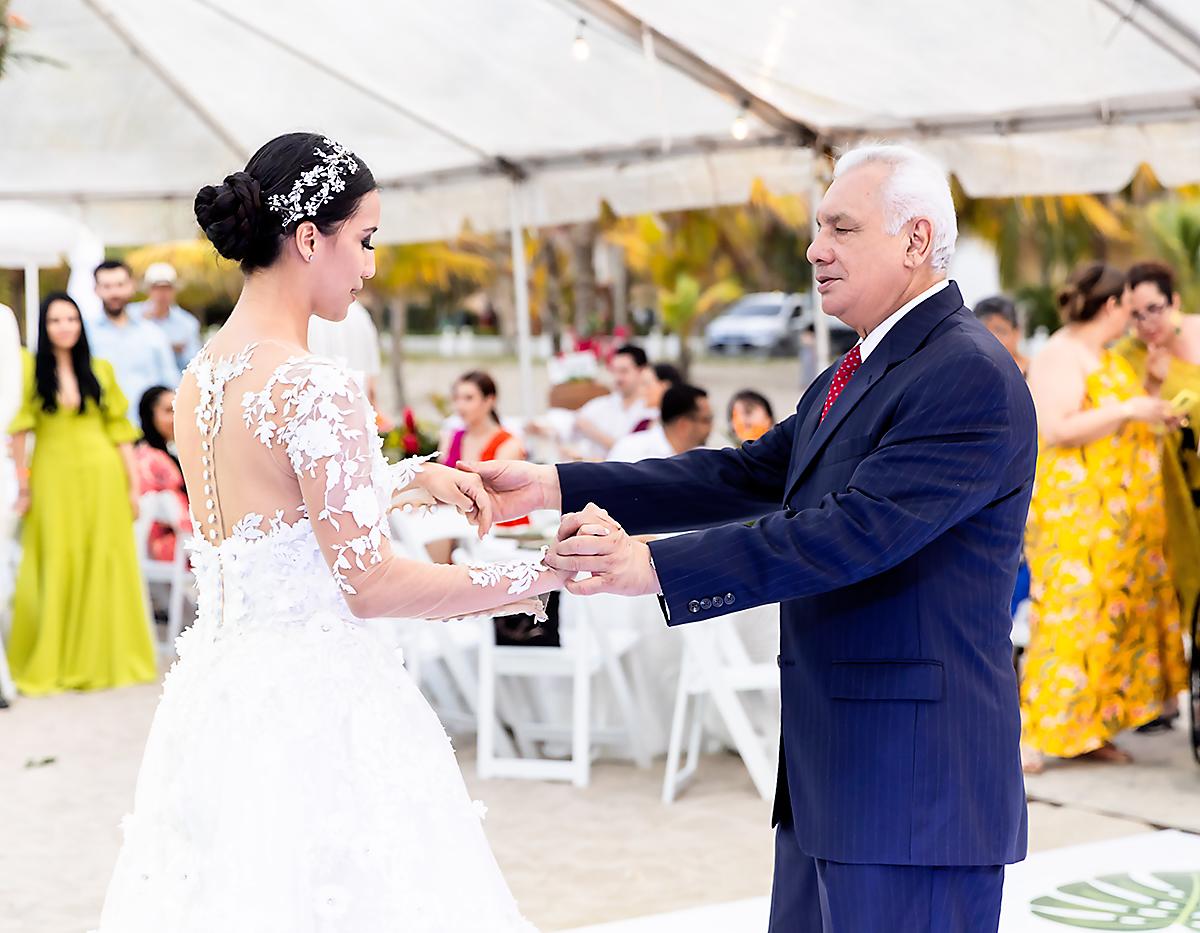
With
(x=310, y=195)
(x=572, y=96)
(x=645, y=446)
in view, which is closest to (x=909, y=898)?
(x=310, y=195)

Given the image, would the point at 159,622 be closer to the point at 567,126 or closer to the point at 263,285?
the point at 567,126

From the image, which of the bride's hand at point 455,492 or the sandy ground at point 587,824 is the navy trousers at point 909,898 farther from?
the sandy ground at point 587,824

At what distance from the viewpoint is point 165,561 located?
345 inches

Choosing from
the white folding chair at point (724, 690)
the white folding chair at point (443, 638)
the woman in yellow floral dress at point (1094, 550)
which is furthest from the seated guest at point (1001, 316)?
the white folding chair at point (443, 638)

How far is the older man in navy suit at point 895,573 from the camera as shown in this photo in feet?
7.67

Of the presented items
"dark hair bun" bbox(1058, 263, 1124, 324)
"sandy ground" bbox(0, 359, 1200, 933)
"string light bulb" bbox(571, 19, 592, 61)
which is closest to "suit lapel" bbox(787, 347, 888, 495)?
"sandy ground" bbox(0, 359, 1200, 933)

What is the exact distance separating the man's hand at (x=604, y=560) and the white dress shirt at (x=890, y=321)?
51 centimetres

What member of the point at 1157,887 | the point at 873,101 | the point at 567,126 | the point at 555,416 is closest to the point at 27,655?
the point at 555,416

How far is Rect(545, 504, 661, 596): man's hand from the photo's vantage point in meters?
2.40

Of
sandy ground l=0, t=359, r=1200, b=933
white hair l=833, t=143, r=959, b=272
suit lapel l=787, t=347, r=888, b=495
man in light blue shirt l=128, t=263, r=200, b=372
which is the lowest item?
sandy ground l=0, t=359, r=1200, b=933

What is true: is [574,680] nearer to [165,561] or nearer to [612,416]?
[612,416]

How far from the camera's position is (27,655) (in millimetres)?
8055

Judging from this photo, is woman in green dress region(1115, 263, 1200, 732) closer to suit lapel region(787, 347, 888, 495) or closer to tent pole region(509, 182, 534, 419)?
suit lapel region(787, 347, 888, 495)

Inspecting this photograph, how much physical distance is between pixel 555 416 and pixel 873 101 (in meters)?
3.07
